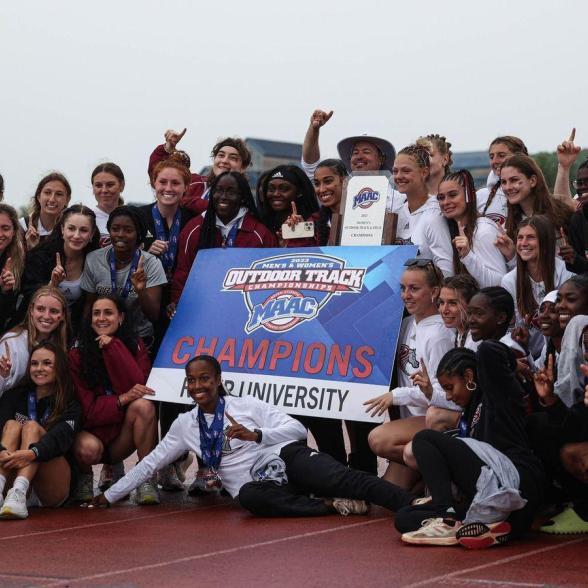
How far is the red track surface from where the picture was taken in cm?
548

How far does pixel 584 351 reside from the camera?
21.4 ft

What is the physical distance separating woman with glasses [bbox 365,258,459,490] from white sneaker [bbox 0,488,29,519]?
2351mm

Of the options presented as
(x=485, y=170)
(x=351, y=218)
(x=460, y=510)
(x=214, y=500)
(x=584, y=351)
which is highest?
(x=485, y=170)

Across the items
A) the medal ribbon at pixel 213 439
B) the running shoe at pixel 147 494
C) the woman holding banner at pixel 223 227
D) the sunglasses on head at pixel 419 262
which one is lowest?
the running shoe at pixel 147 494

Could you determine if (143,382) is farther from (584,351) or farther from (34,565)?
(584,351)

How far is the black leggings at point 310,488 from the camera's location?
7.32 m

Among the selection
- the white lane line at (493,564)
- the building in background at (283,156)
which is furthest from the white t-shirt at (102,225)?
the building in background at (283,156)

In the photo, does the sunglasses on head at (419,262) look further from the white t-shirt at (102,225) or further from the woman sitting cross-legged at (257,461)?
the white t-shirt at (102,225)

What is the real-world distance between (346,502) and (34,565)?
2131mm

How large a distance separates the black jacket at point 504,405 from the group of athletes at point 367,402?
0.04ft

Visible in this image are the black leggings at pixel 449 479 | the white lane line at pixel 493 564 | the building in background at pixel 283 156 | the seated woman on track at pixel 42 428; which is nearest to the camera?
the white lane line at pixel 493 564

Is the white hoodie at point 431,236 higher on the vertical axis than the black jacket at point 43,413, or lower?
higher

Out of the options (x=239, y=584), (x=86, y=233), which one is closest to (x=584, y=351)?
(x=239, y=584)

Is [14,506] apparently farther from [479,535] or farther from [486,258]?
[486,258]
